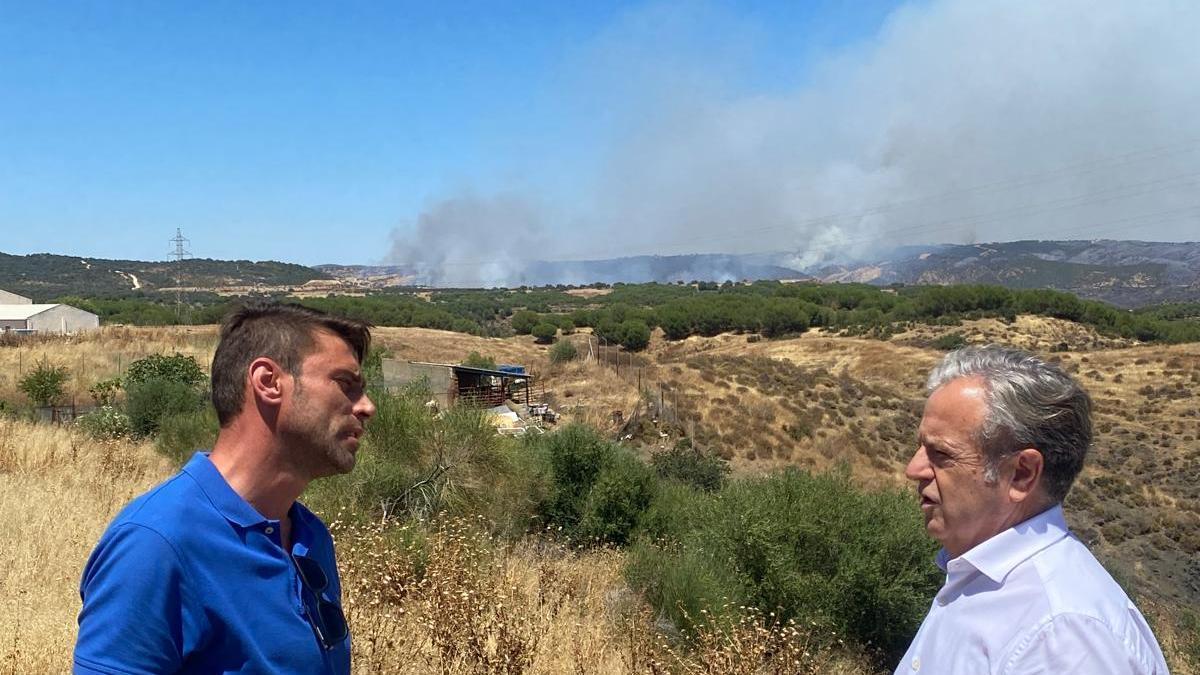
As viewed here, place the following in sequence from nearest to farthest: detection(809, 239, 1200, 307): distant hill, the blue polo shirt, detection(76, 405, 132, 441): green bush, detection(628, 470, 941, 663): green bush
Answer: the blue polo shirt
detection(628, 470, 941, 663): green bush
detection(76, 405, 132, 441): green bush
detection(809, 239, 1200, 307): distant hill

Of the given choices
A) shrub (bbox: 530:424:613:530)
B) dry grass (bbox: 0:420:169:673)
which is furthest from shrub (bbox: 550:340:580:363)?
dry grass (bbox: 0:420:169:673)

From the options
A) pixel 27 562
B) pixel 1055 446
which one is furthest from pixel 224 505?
pixel 27 562

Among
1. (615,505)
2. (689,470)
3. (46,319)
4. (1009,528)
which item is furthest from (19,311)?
(1009,528)

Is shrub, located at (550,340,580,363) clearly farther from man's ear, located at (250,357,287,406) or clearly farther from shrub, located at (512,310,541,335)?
man's ear, located at (250,357,287,406)

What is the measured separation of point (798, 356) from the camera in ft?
184

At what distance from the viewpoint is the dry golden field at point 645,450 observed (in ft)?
13.5

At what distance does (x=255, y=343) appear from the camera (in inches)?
76.5

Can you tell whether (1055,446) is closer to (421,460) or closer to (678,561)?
(678,561)

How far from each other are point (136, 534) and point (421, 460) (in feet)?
28.0

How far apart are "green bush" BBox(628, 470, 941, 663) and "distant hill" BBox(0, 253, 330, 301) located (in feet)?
353

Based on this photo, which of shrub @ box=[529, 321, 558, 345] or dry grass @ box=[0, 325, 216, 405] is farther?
shrub @ box=[529, 321, 558, 345]

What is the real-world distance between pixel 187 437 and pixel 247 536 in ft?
33.9

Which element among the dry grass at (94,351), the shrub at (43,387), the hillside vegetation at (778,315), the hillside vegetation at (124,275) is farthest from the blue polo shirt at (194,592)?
the hillside vegetation at (124,275)

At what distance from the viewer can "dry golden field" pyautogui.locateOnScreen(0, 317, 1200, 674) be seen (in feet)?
13.5
